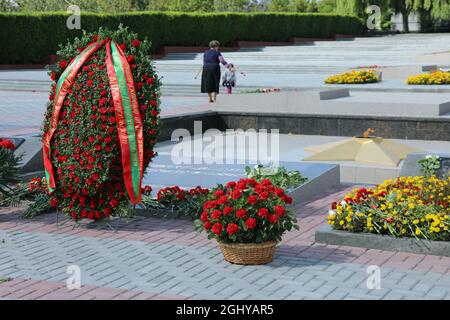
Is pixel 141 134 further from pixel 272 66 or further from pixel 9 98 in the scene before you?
pixel 272 66

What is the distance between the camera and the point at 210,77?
62.3 feet

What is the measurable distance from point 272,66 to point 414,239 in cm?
2531

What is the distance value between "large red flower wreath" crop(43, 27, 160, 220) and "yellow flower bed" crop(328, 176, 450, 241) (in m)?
2.08

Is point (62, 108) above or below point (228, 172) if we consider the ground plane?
above

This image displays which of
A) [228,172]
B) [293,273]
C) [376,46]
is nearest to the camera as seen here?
[293,273]

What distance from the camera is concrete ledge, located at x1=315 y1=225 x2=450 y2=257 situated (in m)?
7.14

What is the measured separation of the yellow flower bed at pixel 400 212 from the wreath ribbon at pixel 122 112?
78.3 inches

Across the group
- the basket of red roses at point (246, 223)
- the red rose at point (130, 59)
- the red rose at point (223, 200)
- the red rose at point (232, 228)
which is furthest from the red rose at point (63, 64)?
the red rose at point (232, 228)

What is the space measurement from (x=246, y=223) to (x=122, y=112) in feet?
6.43

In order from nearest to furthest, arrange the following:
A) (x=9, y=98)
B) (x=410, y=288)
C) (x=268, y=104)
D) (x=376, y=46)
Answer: (x=410, y=288) < (x=268, y=104) < (x=9, y=98) < (x=376, y=46)

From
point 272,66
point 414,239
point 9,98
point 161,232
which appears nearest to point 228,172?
point 161,232

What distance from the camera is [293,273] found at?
6664 mm

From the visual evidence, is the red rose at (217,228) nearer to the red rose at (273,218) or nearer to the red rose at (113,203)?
the red rose at (273,218)

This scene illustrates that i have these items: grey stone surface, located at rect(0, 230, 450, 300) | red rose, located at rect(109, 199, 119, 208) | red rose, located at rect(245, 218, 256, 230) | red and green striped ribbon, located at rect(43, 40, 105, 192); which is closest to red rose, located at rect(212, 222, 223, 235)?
red rose, located at rect(245, 218, 256, 230)
